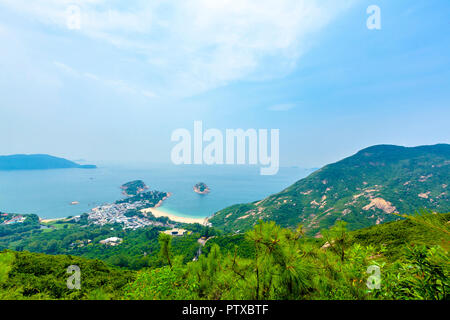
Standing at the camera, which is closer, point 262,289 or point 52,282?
point 262,289

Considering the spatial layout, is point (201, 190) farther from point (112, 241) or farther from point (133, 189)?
point (112, 241)

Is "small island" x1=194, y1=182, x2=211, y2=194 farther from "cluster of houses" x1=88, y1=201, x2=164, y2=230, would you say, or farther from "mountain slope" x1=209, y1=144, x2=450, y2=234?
"mountain slope" x1=209, y1=144, x2=450, y2=234

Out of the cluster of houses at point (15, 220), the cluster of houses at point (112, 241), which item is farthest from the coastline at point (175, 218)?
the cluster of houses at point (15, 220)

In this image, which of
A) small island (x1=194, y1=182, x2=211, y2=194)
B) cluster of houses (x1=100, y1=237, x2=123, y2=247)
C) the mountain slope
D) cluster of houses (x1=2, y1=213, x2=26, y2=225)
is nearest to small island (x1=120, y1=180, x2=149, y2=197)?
small island (x1=194, y1=182, x2=211, y2=194)

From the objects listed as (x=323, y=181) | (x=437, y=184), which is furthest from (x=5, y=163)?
(x=437, y=184)

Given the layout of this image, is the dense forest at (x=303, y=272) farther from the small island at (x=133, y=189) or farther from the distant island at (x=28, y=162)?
the distant island at (x=28, y=162)

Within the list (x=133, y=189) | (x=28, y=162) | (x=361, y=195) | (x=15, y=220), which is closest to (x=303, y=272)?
(x=361, y=195)
